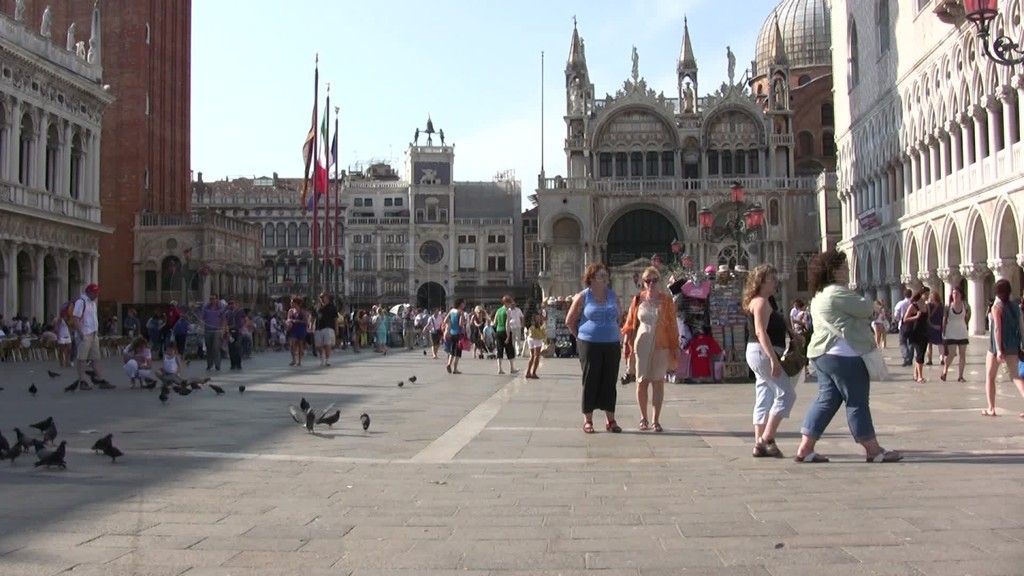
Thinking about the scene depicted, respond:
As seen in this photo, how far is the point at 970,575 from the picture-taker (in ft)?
15.9

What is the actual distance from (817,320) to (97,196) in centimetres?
4145

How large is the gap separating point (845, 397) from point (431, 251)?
7973 cm

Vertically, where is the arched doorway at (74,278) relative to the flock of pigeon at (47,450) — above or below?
above

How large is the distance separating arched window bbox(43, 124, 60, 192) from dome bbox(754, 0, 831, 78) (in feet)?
163

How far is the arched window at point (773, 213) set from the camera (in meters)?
60.4

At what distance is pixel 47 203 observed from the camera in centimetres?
3972

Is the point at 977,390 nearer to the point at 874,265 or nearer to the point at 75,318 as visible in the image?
the point at 75,318

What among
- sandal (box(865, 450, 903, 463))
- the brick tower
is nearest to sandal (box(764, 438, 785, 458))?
sandal (box(865, 450, 903, 463))

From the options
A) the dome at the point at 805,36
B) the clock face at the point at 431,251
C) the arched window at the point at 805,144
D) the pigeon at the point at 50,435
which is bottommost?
the pigeon at the point at 50,435

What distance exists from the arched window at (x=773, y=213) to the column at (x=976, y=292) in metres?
25.6

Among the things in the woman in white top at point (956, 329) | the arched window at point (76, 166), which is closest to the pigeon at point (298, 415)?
the woman in white top at point (956, 329)

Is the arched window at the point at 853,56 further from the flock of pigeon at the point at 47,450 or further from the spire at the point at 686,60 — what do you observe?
the flock of pigeon at the point at 47,450

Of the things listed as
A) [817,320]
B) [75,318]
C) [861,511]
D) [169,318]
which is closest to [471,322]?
[169,318]

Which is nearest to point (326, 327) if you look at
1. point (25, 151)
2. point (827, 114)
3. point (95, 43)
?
point (25, 151)
